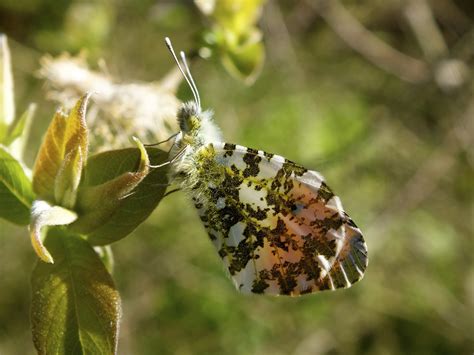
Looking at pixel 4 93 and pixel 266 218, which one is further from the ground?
pixel 4 93

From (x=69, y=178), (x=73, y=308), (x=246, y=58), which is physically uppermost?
(x=246, y=58)

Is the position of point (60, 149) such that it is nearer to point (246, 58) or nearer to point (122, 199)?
point (122, 199)

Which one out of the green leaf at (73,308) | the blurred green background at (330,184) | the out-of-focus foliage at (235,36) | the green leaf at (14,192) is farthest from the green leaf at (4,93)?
the blurred green background at (330,184)

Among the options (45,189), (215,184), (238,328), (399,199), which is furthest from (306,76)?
(45,189)

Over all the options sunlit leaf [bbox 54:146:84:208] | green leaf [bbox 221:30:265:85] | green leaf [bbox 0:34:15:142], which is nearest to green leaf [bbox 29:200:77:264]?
sunlit leaf [bbox 54:146:84:208]

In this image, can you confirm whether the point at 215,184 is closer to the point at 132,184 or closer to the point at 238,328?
the point at 132,184

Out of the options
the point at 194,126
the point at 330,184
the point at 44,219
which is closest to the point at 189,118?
the point at 194,126
